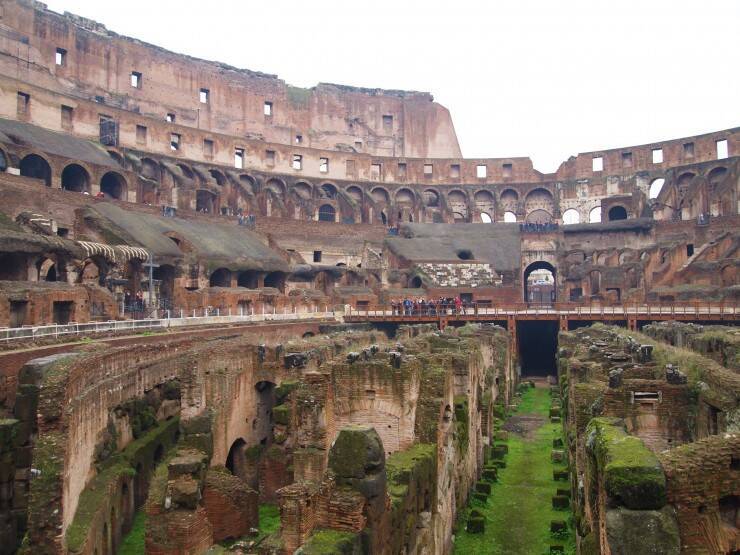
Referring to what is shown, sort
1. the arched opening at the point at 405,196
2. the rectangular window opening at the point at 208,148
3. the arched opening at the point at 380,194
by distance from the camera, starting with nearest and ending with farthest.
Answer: the rectangular window opening at the point at 208,148 < the arched opening at the point at 380,194 < the arched opening at the point at 405,196

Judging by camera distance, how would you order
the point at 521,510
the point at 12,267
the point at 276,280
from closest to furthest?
the point at 521,510, the point at 12,267, the point at 276,280

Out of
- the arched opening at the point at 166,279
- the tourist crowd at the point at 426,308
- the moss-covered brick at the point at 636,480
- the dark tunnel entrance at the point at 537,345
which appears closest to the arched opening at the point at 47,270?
the arched opening at the point at 166,279

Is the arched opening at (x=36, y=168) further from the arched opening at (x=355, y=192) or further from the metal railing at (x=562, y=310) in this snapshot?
the arched opening at (x=355, y=192)

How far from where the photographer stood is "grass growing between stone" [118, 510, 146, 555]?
1130cm

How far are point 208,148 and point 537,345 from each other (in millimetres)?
35185

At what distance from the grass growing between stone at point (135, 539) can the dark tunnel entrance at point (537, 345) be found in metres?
28.2

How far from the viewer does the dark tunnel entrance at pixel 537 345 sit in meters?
38.4

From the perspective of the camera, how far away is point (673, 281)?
152ft

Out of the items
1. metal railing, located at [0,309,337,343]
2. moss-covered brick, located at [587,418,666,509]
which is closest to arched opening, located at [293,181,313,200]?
metal railing, located at [0,309,337,343]

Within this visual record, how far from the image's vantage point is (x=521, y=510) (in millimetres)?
13703

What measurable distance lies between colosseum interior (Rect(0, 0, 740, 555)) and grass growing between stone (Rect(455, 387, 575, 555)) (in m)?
0.10

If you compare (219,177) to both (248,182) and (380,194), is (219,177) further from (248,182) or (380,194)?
(380,194)

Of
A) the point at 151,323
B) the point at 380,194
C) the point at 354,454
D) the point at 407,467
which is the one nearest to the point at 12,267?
the point at 151,323

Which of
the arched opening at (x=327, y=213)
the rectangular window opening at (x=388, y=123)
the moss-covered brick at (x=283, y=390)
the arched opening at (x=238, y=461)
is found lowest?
the arched opening at (x=238, y=461)
